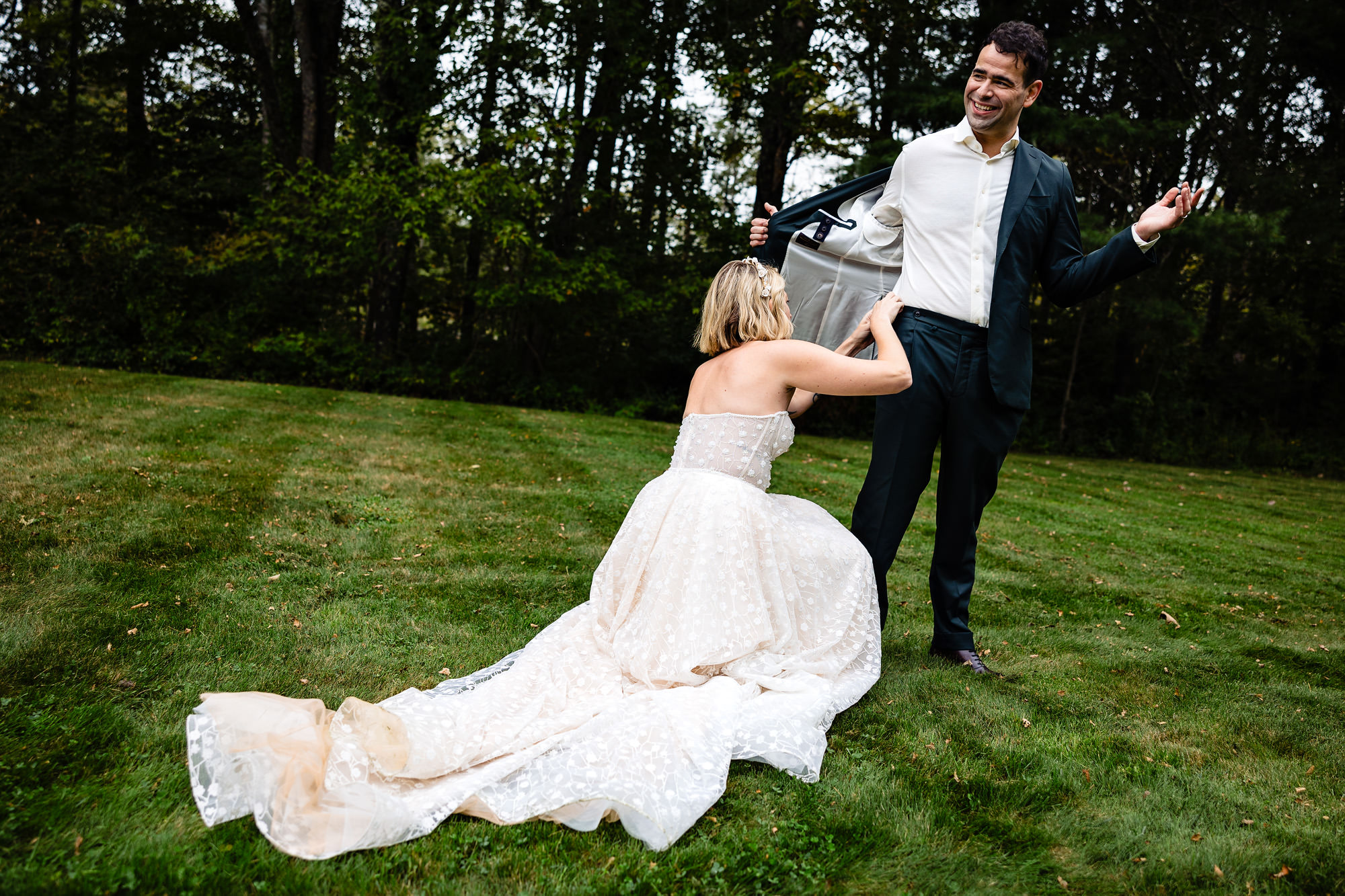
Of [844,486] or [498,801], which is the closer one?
[498,801]

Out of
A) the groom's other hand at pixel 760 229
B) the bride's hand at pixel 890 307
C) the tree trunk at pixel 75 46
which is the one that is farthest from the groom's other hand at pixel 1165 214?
the tree trunk at pixel 75 46

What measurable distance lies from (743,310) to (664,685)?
4.81 feet

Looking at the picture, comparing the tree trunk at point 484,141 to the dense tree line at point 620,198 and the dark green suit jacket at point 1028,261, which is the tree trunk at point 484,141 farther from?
the dark green suit jacket at point 1028,261

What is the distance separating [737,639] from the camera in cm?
296

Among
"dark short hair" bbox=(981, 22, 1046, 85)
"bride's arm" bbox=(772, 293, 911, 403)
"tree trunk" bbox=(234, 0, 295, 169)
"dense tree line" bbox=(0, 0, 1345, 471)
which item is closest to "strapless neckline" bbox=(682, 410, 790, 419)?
"bride's arm" bbox=(772, 293, 911, 403)

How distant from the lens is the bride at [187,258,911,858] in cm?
215

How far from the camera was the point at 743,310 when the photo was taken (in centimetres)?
326

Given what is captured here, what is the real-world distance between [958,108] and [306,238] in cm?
1185

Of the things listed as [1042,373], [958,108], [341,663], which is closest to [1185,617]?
[341,663]

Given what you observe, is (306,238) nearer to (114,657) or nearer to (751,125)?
(751,125)

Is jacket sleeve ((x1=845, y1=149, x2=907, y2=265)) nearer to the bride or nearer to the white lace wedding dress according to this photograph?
the bride

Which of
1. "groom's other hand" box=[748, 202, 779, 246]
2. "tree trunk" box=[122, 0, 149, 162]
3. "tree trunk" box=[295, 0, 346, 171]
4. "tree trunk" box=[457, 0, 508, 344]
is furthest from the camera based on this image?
"tree trunk" box=[122, 0, 149, 162]

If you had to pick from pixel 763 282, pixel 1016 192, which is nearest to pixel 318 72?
pixel 763 282

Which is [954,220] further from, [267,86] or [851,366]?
[267,86]
